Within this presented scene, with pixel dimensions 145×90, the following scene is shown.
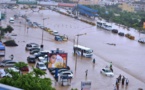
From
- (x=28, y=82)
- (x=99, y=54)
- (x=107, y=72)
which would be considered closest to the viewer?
(x=28, y=82)

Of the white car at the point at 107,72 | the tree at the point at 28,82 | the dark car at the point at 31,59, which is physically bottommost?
the white car at the point at 107,72

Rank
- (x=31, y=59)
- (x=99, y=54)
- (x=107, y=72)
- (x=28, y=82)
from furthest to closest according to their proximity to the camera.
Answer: (x=99, y=54) < (x=31, y=59) < (x=107, y=72) < (x=28, y=82)

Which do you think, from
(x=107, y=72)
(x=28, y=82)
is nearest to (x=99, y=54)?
(x=107, y=72)

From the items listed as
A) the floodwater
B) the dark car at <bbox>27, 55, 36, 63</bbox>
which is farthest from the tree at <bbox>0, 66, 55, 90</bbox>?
the dark car at <bbox>27, 55, 36, 63</bbox>

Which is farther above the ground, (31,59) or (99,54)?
(31,59)

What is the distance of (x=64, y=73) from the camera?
22.3 feet

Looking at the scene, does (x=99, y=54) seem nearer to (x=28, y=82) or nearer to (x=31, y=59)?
(x=31, y=59)

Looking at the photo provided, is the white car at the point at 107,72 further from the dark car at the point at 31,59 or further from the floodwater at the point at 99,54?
the dark car at the point at 31,59

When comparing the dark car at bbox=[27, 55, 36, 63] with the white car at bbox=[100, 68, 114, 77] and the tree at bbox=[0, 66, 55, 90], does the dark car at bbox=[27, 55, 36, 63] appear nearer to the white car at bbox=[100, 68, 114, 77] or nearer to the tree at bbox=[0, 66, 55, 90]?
the white car at bbox=[100, 68, 114, 77]

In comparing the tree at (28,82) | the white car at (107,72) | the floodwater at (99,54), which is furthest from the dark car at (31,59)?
the tree at (28,82)

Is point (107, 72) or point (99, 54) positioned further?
point (99, 54)

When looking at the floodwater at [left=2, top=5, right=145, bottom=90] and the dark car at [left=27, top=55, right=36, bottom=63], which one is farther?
the dark car at [left=27, top=55, right=36, bottom=63]

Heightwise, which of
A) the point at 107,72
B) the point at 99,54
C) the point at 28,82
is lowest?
the point at 99,54

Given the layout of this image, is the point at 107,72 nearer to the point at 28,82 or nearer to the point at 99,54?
the point at 99,54
